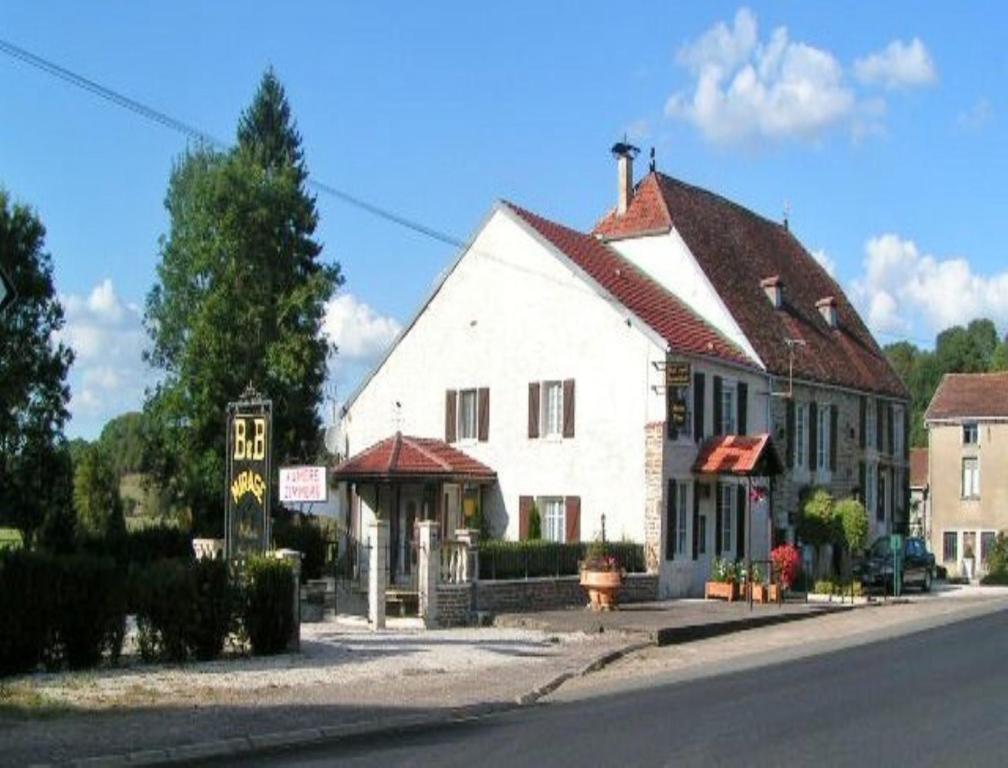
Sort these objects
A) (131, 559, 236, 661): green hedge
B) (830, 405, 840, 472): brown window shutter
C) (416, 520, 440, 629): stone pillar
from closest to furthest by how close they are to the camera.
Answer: (131, 559, 236, 661): green hedge → (416, 520, 440, 629): stone pillar → (830, 405, 840, 472): brown window shutter

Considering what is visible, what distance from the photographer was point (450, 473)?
34.3 meters

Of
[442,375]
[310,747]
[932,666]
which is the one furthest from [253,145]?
[310,747]

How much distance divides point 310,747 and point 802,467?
98.4 feet

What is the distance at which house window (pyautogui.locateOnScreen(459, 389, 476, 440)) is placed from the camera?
3766 centimetres

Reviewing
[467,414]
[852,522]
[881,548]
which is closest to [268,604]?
[467,414]

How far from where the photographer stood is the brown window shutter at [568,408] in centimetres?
3547

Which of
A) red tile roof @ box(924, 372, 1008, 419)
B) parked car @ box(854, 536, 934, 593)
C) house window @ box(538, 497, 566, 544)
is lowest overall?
parked car @ box(854, 536, 934, 593)

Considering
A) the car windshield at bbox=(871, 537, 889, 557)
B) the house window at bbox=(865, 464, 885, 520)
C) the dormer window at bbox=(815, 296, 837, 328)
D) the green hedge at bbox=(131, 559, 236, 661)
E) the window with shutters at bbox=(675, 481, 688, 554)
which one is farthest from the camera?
the dormer window at bbox=(815, 296, 837, 328)

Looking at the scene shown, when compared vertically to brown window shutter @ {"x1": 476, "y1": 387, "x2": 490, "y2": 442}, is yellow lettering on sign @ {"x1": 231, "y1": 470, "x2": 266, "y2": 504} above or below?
below

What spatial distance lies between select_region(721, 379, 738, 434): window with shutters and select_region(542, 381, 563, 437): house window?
14.9 ft

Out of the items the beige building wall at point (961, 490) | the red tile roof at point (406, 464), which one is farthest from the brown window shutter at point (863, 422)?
the beige building wall at point (961, 490)

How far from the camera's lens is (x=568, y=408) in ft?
117

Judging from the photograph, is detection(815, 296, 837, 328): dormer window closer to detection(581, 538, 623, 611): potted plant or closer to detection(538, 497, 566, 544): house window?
detection(538, 497, 566, 544): house window

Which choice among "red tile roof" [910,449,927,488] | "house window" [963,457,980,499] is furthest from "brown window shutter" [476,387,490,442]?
"red tile roof" [910,449,927,488]
